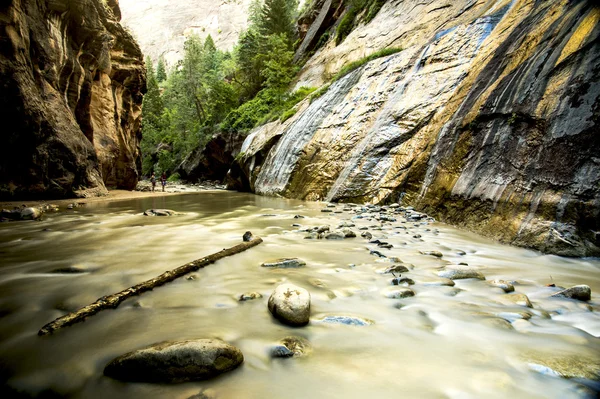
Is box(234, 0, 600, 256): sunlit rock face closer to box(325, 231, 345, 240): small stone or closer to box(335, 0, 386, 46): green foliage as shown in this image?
box(325, 231, 345, 240): small stone

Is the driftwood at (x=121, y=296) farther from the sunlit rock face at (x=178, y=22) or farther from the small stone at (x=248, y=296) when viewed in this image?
the sunlit rock face at (x=178, y=22)

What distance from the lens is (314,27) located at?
84.8ft

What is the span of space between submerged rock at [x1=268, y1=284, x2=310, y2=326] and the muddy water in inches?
2.1

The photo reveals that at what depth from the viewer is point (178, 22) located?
95062 millimetres

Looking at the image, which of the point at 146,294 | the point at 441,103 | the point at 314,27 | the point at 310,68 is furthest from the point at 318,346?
the point at 314,27

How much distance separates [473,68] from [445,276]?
6867mm

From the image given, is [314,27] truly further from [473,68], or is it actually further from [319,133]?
[473,68]

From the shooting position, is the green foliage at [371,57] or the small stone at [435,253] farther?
the green foliage at [371,57]

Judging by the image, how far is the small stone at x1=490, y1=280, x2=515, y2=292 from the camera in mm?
2393

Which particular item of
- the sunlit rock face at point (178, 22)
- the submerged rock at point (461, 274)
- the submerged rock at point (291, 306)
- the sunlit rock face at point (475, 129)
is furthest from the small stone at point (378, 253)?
the sunlit rock face at point (178, 22)

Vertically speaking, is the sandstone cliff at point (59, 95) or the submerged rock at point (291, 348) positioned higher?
the sandstone cliff at point (59, 95)

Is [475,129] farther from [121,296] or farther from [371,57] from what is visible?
[371,57]

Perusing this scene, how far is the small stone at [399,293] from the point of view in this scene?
2273 mm

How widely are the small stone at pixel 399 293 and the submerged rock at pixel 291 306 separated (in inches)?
28.5
